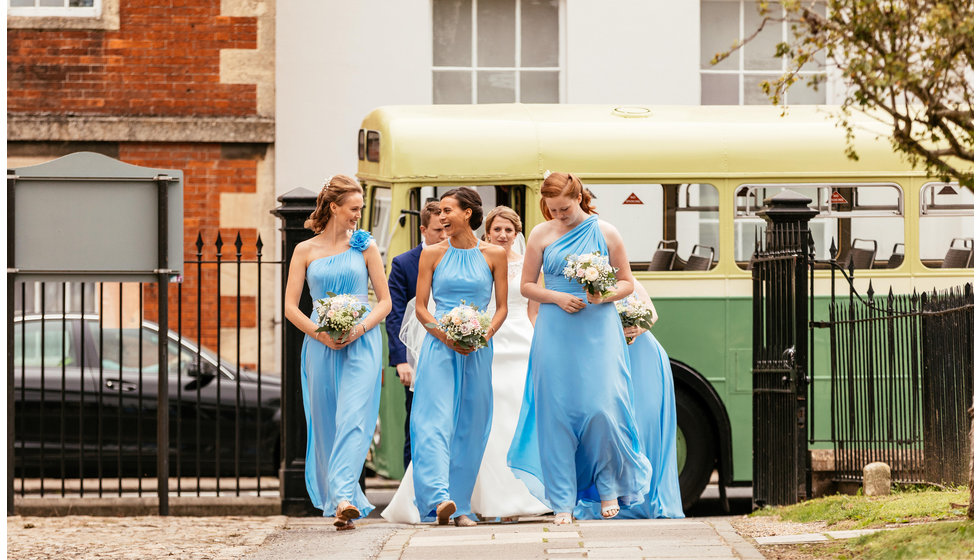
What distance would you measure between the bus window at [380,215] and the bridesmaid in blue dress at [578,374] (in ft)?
9.06

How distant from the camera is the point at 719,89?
625 inches

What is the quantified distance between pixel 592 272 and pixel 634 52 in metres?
8.54

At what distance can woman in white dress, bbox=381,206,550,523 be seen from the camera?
336 inches

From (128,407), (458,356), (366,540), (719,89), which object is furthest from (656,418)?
(719,89)

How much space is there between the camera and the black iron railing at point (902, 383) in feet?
29.8

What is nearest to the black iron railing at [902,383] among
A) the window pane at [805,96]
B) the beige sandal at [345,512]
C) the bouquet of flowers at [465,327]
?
the bouquet of flowers at [465,327]

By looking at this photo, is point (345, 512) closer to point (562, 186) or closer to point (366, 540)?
point (366, 540)

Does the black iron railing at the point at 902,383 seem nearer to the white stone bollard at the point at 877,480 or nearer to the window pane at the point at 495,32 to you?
the white stone bollard at the point at 877,480

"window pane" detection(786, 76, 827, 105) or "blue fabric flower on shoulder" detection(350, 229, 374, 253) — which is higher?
"window pane" detection(786, 76, 827, 105)

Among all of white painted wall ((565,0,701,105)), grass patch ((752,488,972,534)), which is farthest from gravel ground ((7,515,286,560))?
white painted wall ((565,0,701,105))

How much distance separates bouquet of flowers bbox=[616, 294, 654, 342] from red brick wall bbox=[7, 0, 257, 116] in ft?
25.9

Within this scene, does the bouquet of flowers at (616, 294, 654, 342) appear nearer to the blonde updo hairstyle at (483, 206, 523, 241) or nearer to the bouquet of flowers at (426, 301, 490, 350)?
the blonde updo hairstyle at (483, 206, 523, 241)

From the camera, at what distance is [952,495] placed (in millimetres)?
8383

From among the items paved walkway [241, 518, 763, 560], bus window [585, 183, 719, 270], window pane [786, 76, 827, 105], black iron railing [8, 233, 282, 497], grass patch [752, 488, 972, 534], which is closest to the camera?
paved walkway [241, 518, 763, 560]
